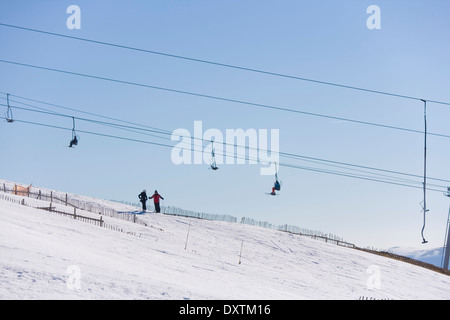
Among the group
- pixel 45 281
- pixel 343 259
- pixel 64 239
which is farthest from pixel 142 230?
pixel 45 281

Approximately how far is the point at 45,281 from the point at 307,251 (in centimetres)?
2103

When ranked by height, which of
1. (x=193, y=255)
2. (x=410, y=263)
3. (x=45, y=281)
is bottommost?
(x=410, y=263)

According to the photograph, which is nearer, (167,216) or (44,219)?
(44,219)

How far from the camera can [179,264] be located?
1912 cm

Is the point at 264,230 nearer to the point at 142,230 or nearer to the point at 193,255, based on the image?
the point at 142,230

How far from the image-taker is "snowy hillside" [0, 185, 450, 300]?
1231cm

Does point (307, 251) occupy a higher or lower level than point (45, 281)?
lower

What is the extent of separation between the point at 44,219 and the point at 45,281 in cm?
1223

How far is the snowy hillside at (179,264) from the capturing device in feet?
40.4
